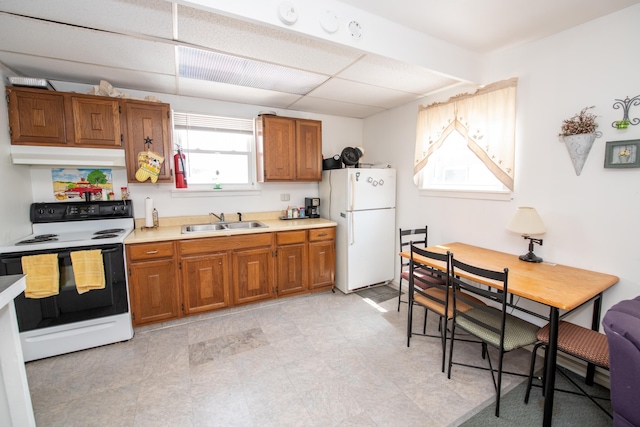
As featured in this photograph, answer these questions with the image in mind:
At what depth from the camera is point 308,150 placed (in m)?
3.63

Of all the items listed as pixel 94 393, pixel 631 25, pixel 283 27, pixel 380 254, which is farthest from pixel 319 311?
pixel 631 25

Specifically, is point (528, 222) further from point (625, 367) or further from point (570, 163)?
point (625, 367)

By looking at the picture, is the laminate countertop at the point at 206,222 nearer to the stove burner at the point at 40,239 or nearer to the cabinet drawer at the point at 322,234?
the cabinet drawer at the point at 322,234

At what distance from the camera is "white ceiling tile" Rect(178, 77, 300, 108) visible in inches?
111

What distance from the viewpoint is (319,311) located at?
10.2ft

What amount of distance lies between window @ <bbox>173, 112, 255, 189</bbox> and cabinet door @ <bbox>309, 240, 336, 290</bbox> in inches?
48.6

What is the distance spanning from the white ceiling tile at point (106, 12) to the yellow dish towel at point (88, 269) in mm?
1664

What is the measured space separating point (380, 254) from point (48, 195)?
145 inches

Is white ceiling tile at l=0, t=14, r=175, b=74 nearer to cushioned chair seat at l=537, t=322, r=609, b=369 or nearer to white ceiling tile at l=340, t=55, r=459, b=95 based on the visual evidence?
white ceiling tile at l=340, t=55, r=459, b=95

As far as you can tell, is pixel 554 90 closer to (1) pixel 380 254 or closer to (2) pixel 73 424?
(1) pixel 380 254

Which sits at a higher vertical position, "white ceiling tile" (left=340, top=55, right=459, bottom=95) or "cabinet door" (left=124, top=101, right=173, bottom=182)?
"white ceiling tile" (left=340, top=55, right=459, bottom=95)

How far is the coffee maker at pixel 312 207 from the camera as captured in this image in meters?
3.86

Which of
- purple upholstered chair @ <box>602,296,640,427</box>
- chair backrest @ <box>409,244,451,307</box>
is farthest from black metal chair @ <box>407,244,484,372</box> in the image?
purple upholstered chair @ <box>602,296,640,427</box>

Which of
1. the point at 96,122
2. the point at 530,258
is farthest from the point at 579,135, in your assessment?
the point at 96,122
